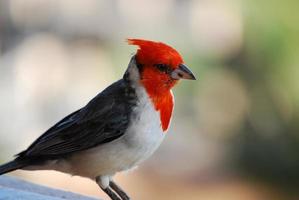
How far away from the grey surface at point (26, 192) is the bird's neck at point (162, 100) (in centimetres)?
54

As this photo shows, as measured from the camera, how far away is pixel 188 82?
883 cm

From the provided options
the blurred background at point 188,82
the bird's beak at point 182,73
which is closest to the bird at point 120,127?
the bird's beak at point 182,73

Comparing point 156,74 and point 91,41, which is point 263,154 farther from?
point 156,74

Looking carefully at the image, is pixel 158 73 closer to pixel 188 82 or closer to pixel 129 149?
pixel 129 149

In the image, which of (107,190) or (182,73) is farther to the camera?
(107,190)

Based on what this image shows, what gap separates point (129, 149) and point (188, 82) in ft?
14.4

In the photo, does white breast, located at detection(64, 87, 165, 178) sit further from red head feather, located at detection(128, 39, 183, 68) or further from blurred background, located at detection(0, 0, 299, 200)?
blurred background, located at detection(0, 0, 299, 200)

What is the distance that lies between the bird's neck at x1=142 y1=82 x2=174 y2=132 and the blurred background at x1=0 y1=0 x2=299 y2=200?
3.28 metres

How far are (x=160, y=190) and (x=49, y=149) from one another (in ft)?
15.9

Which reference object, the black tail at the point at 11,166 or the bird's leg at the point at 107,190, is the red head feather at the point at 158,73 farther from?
the black tail at the point at 11,166

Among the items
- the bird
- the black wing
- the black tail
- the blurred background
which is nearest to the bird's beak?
the bird

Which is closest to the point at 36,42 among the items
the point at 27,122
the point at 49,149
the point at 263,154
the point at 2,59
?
the point at 2,59

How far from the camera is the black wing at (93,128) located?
15.2 ft

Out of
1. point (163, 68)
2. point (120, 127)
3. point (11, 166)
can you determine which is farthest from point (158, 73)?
point (11, 166)
